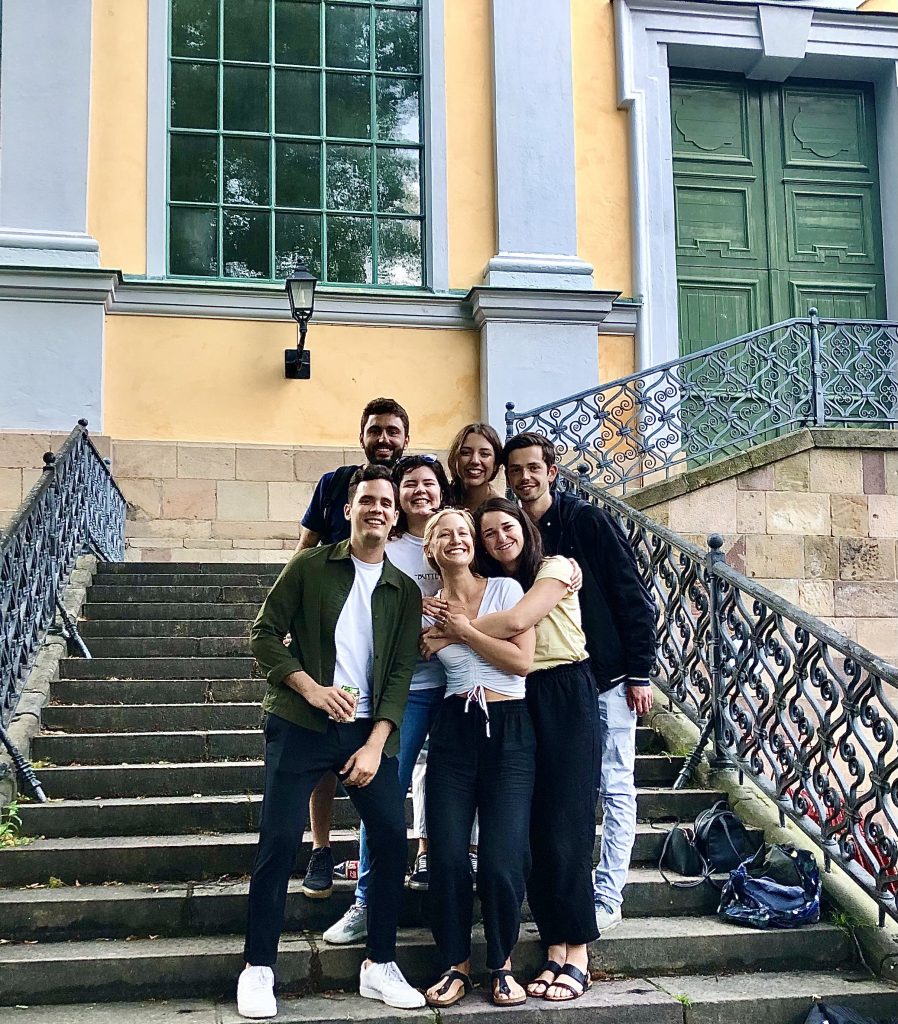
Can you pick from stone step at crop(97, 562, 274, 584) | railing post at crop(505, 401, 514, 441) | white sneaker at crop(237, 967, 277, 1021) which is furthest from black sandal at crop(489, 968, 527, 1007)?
railing post at crop(505, 401, 514, 441)

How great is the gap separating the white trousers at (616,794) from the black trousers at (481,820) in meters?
0.51

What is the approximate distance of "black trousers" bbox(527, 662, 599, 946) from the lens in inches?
175

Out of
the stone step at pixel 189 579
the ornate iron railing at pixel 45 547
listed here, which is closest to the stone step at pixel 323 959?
the ornate iron railing at pixel 45 547

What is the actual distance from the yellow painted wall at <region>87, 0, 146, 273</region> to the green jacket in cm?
747

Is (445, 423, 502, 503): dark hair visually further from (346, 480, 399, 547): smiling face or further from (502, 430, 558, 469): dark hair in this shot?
(346, 480, 399, 547): smiling face

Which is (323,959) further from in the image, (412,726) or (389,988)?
(412,726)

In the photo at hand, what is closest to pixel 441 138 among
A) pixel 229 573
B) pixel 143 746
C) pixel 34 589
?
pixel 229 573

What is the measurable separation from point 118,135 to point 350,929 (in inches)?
343

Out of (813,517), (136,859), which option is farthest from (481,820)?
(813,517)

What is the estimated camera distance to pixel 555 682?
4586 mm

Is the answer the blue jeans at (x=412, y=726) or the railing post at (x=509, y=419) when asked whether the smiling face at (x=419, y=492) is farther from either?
the railing post at (x=509, y=419)

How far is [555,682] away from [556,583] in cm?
36

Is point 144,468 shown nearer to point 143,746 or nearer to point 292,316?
point 292,316

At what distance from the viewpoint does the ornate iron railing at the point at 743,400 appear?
992cm
